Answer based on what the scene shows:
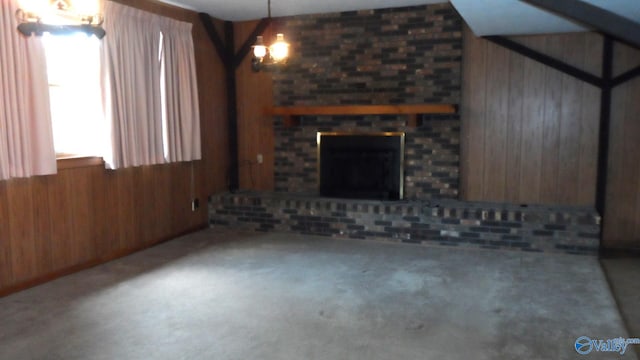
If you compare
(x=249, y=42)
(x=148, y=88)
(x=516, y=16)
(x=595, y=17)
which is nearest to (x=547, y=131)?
(x=516, y=16)

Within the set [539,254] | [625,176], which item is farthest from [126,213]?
[625,176]

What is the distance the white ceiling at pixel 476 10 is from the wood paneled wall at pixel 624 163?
2.12ft

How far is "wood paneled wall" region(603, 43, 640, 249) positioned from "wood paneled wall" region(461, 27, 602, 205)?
0.57ft

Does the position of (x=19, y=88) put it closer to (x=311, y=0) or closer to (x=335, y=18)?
(x=311, y=0)

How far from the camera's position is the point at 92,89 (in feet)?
15.1

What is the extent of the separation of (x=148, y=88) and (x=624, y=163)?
4999 millimetres

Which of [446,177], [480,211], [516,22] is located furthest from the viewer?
[446,177]

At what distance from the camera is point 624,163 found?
208 inches

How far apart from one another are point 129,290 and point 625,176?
16.3ft

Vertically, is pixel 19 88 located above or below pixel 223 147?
above

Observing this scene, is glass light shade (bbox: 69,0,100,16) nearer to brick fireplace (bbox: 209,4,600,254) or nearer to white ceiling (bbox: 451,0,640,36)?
white ceiling (bbox: 451,0,640,36)

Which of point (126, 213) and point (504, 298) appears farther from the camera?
point (126, 213)

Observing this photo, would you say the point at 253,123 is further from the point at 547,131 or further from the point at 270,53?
the point at 547,131

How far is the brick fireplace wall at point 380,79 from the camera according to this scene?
5.77 meters
